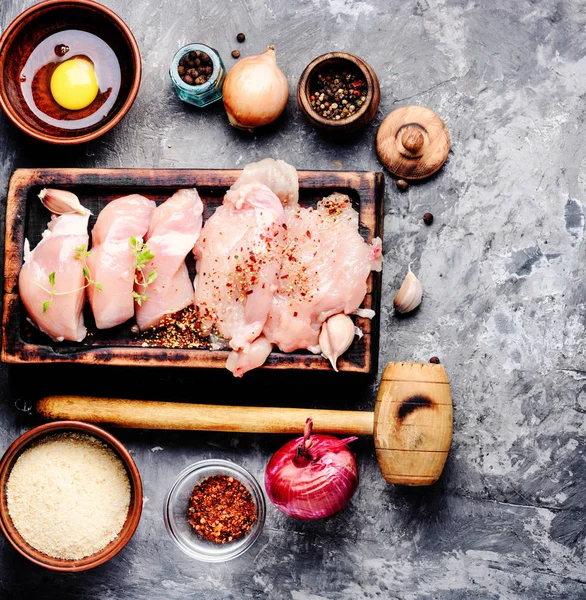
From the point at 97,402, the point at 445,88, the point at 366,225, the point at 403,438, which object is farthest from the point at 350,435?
the point at 445,88

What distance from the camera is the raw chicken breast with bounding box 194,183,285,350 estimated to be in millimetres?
1864

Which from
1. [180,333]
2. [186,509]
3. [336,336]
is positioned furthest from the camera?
[186,509]

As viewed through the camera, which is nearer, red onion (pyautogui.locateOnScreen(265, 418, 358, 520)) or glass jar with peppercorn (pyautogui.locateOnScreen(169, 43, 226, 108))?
red onion (pyautogui.locateOnScreen(265, 418, 358, 520))

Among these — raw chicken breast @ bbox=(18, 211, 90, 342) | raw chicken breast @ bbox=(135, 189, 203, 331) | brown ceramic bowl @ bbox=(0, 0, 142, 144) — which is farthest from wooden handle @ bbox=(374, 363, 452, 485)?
brown ceramic bowl @ bbox=(0, 0, 142, 144)

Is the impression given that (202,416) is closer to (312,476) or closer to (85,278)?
(312,476)

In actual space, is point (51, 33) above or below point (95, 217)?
above

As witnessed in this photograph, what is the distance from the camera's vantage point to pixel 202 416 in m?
1.95

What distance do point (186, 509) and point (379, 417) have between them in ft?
2.21

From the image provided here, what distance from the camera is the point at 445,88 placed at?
2117mm

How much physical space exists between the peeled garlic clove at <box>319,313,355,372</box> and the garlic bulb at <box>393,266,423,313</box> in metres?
0.24

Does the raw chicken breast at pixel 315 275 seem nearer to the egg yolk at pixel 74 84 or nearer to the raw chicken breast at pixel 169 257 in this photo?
the raw chicken breast at pixel 169 257

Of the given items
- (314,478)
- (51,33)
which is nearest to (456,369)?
(314,478)

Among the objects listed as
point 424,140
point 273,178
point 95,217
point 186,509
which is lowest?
point 186,509

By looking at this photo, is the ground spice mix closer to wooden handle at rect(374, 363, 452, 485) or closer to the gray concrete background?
the gray concrete background
